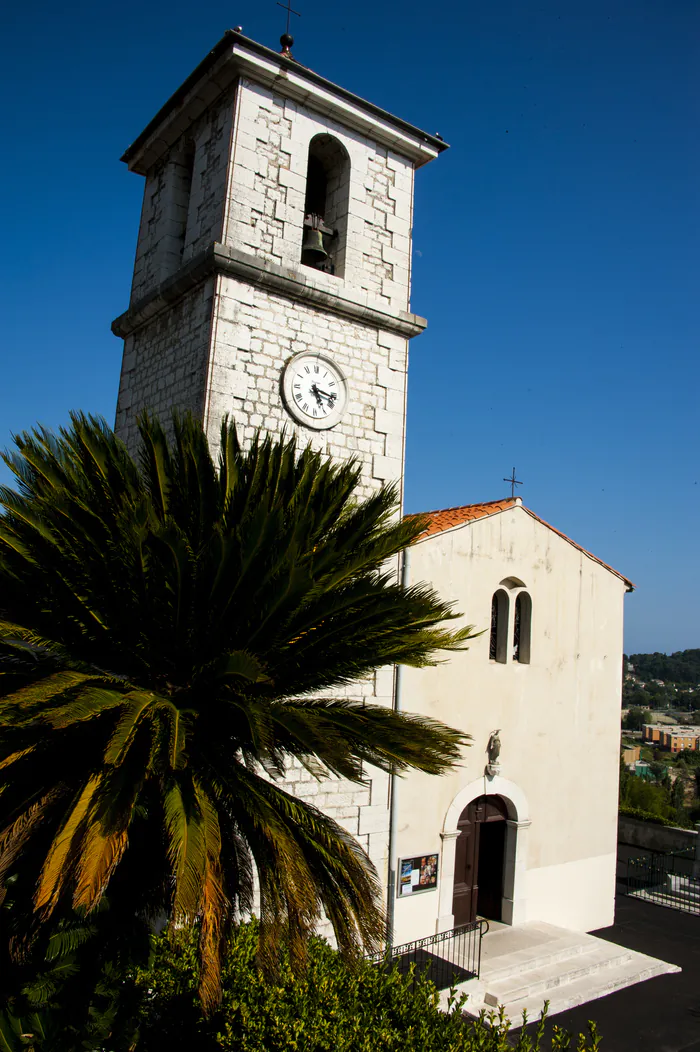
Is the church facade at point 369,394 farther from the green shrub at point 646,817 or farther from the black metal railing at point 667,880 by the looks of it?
the green shrub at point 646,817

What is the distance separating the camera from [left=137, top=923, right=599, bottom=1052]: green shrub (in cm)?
564

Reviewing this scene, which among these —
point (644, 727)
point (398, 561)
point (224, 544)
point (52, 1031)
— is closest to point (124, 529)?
point (224, 544)

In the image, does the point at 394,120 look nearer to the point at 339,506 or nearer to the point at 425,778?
the point at 339,506

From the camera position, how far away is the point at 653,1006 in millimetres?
11391

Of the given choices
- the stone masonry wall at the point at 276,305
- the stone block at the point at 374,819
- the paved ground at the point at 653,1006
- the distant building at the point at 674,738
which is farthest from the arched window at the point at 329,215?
the distant building at the point at 674,738

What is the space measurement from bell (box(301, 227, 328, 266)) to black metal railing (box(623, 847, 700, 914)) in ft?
51.4

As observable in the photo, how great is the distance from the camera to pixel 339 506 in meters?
6.47

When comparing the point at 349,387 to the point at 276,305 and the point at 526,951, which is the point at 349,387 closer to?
the point at 276,305

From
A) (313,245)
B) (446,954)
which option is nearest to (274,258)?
(313,245)

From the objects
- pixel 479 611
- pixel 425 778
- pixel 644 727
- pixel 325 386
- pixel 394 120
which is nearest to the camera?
pixel 325 386

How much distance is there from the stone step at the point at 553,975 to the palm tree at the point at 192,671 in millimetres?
6581

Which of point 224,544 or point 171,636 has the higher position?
point 224,544

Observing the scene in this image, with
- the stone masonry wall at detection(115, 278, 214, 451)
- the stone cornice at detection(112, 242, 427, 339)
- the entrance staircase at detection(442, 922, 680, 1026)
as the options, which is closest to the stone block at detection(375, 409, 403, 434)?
the stone cornice at detection(112, 242, 427, 339)

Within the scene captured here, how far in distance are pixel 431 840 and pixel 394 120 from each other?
10.9 m
